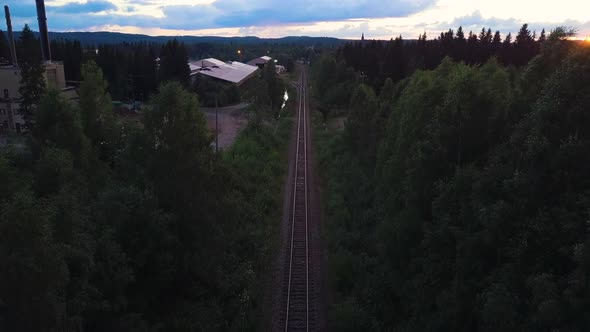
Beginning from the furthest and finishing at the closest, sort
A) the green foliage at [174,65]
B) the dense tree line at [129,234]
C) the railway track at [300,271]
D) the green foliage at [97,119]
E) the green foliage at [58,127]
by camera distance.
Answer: the green foliage at [174,65]
the green foliage at [97,119]
the green foliage at [58,127]
the railway track at [300,271]
the dense tree line at [129,234]

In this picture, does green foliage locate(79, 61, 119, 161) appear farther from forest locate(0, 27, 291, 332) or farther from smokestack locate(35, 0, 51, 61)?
smokestack locate(35, 0, 51, 61)

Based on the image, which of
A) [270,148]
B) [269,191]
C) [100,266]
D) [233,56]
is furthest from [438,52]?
[233,56]

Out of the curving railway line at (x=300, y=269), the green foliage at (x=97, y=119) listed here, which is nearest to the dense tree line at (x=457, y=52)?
the curving railway line at (x=300, y=269)

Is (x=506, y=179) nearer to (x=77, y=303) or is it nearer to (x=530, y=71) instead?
(x=530, y=71)

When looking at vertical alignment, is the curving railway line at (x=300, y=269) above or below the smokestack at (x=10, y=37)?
below

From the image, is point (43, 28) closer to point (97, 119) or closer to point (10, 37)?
point (10, 37)

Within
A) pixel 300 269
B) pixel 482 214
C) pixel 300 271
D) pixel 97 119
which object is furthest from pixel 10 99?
pixel 482 214

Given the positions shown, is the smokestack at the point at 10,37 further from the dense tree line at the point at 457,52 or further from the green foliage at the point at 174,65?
the dense tree line at the point at 457,52
